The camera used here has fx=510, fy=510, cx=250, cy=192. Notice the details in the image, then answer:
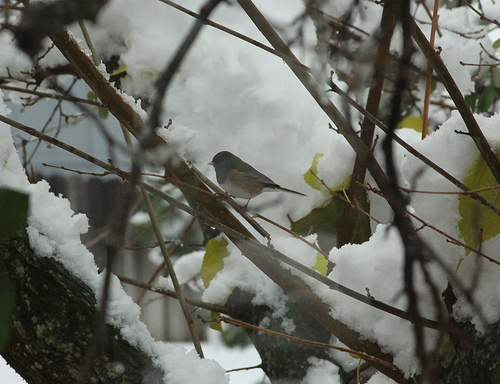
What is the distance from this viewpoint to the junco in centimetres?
134

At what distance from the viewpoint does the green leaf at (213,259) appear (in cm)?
108

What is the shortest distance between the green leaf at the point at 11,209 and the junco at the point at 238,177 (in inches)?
39.2

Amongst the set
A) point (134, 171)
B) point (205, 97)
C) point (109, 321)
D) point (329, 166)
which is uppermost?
point (205, 97)

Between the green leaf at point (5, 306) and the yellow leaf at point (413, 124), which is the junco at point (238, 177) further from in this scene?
the green leaf at point (5, 306)

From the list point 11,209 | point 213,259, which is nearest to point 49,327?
point 213,259

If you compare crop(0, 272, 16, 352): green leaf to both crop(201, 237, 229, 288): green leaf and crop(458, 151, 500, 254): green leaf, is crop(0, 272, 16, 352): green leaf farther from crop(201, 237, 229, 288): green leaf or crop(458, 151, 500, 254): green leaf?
crop(201, 237, 229, 288): green leaf

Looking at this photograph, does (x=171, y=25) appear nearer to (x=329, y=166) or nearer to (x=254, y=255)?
(x=329, y=166)

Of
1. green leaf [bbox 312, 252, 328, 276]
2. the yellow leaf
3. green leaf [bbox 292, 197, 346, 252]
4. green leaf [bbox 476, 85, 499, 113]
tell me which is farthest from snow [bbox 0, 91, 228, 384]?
green leaf [bbox 476, 85, 499, 113]

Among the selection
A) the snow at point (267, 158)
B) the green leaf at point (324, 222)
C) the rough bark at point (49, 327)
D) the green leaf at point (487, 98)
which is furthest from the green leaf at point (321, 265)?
the green leaf at point (487, 98)

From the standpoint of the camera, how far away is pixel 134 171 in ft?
0.78

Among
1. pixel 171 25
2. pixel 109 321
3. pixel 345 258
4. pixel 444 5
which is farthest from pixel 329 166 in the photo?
pixel 444 5

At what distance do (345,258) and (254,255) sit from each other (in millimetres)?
157

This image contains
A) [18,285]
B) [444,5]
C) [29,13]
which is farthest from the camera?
[444,5]

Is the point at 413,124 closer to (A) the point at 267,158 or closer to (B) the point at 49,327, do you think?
(A) the point at 267,158
